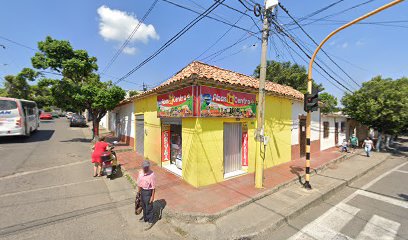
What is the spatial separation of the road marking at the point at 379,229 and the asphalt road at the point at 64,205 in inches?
168

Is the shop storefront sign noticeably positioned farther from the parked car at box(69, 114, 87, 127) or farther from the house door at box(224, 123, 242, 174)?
the parked car at box(69, 114, 87, 127)

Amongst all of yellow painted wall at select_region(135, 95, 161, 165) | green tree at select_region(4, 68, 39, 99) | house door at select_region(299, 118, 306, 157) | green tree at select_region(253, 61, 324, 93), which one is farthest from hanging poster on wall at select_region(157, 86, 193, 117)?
green tree at select_region(4, 68, 39, 99)

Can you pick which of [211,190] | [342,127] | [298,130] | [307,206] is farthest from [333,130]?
[211,190]

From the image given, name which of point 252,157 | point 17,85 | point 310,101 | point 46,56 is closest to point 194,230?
point 252,157

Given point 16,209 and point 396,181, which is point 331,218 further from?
point 16,209

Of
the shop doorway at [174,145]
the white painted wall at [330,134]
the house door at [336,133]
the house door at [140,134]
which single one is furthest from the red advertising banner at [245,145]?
the house door at [336,133]

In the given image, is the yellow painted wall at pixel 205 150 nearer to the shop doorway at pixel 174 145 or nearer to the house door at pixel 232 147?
the house door at pixel 232 147

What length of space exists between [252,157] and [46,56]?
1459 cm

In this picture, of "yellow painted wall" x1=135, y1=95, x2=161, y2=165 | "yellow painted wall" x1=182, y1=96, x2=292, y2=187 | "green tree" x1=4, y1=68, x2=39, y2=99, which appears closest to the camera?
"yellow painted wall" x1=182, y1=96, x2=292, y2=187

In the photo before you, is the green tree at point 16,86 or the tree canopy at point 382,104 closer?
the tree canopy at point 382,104

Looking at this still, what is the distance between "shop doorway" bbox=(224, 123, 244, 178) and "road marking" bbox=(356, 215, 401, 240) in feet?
13.1

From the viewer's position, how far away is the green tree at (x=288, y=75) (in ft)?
79.1

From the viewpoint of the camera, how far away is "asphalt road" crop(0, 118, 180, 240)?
4.09 metres

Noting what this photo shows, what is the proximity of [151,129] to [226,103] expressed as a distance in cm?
437
